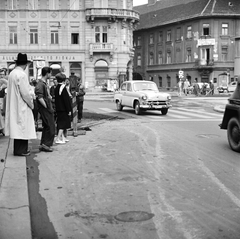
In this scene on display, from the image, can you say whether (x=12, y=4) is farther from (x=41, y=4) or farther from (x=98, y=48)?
(x=98, y=48)

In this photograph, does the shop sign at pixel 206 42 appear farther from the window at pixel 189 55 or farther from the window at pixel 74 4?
the window at pixel 74 4

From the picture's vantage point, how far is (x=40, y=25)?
170 ft

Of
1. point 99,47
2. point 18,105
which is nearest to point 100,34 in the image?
point 99,47

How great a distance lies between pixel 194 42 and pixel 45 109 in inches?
2133

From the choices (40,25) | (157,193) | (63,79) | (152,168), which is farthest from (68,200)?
(40,25)

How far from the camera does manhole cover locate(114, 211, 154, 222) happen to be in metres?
4.77

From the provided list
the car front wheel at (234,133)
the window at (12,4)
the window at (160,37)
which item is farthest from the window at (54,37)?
the car front wheel at (234,133)

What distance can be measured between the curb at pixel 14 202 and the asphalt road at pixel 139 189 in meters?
0.19

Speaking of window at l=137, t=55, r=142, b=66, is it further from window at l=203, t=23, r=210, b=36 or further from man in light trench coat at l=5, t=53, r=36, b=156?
man in light trench coat at l=5, t=53, r=36, b=156

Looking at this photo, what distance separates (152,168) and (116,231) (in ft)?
9.85

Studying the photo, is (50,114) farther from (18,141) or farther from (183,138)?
(183,138)

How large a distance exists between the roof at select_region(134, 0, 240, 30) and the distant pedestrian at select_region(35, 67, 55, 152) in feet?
174

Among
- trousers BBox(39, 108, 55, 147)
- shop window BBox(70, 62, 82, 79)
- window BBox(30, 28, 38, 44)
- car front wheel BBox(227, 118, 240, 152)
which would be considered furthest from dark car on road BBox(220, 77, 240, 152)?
window BBox(30, 28, 38, 44)

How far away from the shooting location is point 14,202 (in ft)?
17.0
